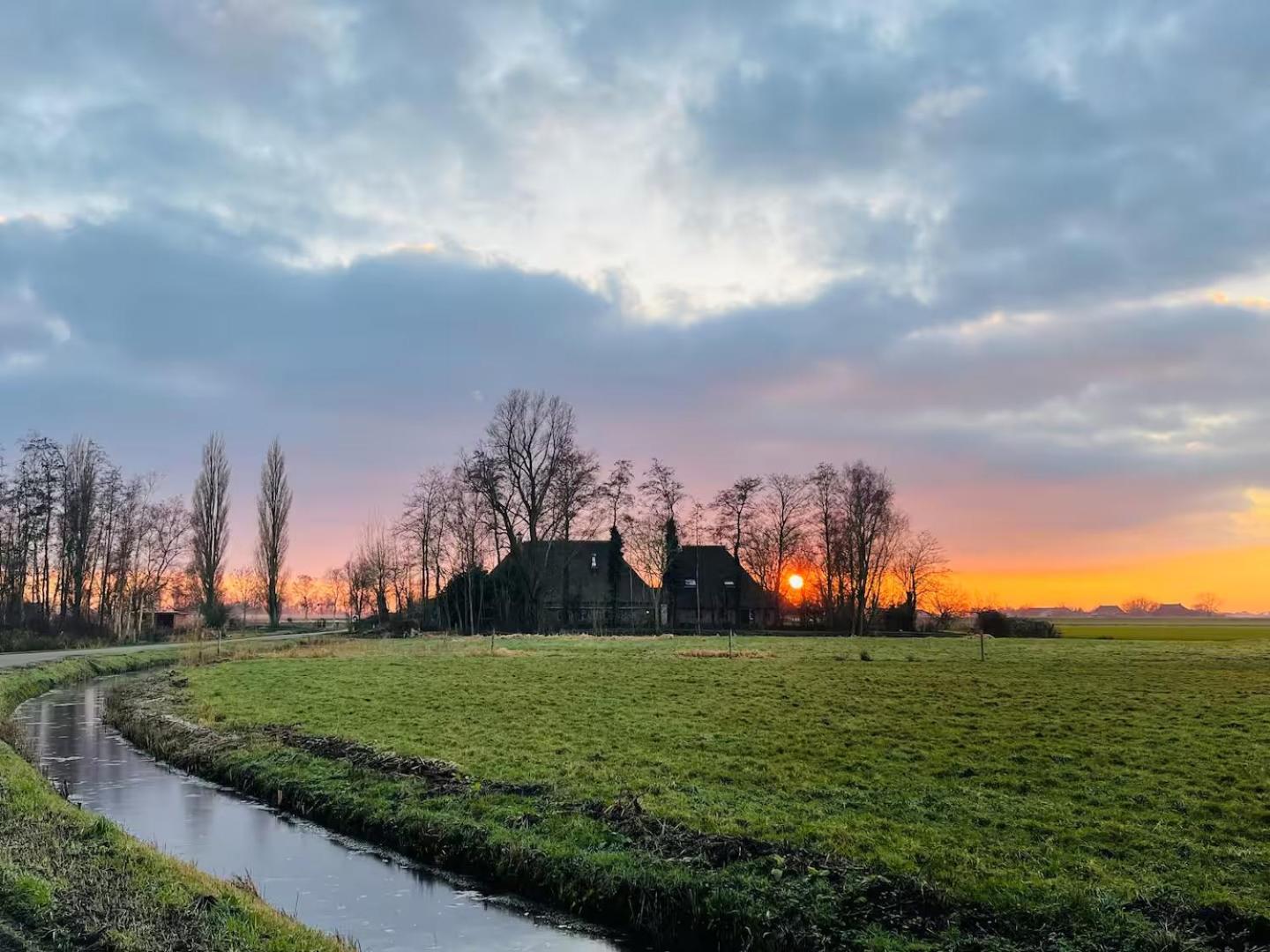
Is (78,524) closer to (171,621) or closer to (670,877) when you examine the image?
(171,621)

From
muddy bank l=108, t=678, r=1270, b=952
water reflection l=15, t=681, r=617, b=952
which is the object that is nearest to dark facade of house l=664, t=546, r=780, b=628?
water reflection l=15, t=681, r=617, b=952

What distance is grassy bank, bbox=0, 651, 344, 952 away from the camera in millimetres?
7770

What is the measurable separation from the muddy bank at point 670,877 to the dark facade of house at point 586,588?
62.5 m

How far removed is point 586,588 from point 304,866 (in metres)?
74.9

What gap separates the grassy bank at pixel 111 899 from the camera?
7770 millimetres

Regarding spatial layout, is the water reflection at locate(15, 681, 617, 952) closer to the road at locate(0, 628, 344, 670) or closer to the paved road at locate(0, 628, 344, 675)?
the paved road at locate(0, 628, 344, 675)

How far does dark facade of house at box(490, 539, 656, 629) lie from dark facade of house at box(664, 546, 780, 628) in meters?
3.42

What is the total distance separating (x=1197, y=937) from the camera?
774cm

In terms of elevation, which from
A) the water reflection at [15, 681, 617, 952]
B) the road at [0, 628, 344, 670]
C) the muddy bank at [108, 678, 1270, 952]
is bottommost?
the road at [0, 628, 344, 670]

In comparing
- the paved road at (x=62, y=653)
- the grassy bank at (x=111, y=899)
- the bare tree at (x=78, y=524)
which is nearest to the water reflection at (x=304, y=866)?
the grassy bank at (x=111, y=899)

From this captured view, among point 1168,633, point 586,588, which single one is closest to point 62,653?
A: point 586,588

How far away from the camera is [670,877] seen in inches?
393

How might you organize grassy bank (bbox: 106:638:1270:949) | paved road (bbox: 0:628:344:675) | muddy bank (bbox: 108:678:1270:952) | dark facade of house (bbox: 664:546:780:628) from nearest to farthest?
muddy bank (bbox: 108:678:1270:952), grassy bank (bbox: 106:638:1270:949), paved road (bbox: 0:628:344:675), dark facade of house (bbox: 664:546:780:628)

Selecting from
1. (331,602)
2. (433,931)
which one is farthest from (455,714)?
(331,602)
